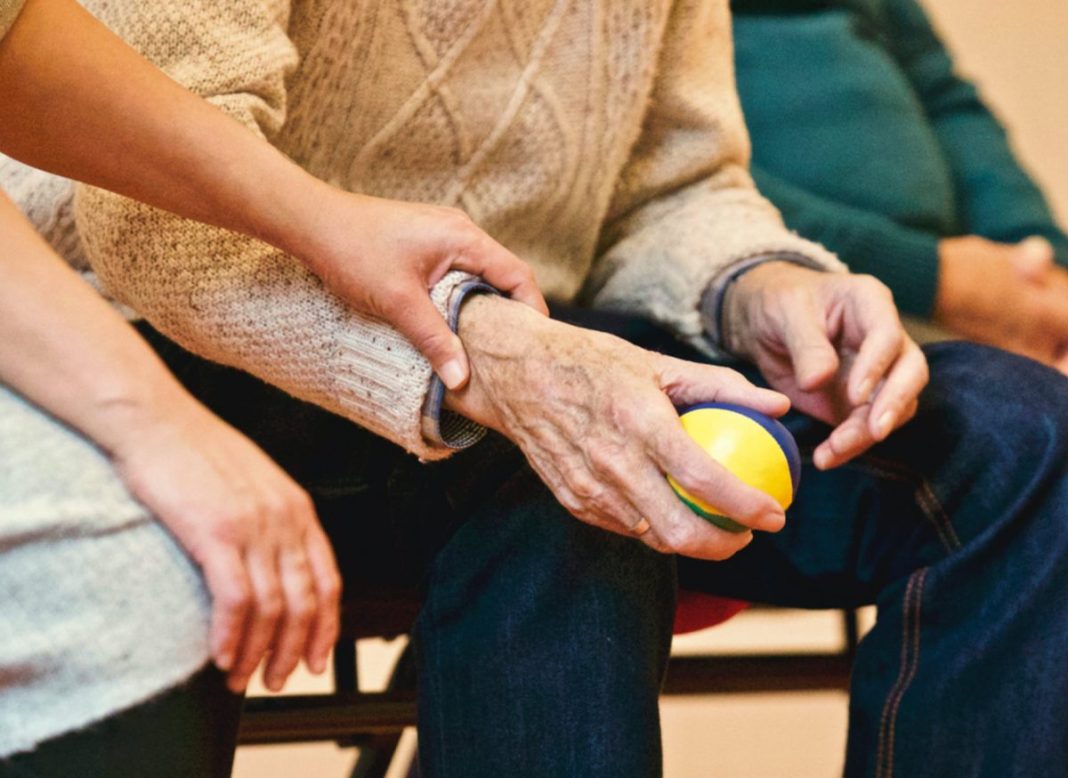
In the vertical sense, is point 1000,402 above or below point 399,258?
below

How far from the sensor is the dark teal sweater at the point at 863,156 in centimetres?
145

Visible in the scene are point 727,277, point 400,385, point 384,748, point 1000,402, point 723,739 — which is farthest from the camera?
point 723,739

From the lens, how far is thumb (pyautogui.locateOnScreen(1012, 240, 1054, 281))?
4.92 feet

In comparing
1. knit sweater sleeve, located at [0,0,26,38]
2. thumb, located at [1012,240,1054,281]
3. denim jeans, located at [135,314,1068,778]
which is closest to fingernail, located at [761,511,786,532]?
denim jeans, located at [135,314,1068,778]

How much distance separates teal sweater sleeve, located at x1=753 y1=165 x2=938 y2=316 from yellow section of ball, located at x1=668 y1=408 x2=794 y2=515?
85cm

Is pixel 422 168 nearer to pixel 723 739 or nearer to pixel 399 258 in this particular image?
pixel 399 258

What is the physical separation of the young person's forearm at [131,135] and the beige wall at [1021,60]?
1839mm

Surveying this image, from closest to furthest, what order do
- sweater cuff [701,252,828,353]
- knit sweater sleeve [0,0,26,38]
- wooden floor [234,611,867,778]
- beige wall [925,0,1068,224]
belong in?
knit sweater sleeve [0,0,26,38], sweater cuff [701,252,828,353], wooden floor [234,611,867,778], beige wall [925,0,1068,224]

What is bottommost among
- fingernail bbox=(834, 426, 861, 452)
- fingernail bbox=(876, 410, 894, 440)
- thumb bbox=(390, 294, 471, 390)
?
fingernail bbox=(834, 426, 861, 452)

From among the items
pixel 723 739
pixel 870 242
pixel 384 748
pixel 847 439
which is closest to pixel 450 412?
pixel 847 439

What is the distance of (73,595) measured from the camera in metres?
0.47

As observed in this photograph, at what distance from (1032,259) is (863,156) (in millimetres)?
264

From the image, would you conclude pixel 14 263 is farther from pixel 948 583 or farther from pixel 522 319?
pixel 948 583

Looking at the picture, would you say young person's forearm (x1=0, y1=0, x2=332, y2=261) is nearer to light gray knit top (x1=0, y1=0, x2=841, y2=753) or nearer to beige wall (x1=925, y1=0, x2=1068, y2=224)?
light gray knit top (x1=0, y1=0, x2=841, y2=753)
